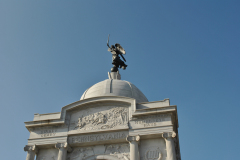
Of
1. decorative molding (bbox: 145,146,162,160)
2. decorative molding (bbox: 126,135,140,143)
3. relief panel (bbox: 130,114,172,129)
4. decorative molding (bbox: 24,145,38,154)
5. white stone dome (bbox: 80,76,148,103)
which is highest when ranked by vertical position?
white stone dome (bbox: 80,76,148,103)

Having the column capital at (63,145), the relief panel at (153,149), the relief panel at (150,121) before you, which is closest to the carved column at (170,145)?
the relief panel at (153,149)

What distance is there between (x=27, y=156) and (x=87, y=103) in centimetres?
565

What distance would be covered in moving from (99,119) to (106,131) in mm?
1190

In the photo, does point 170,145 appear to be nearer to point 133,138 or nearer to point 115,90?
point 133,138

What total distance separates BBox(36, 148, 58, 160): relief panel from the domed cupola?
5.91m

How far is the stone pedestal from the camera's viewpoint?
22859 mm

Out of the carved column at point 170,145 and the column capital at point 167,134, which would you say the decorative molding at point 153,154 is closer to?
the carved column at point 170,145

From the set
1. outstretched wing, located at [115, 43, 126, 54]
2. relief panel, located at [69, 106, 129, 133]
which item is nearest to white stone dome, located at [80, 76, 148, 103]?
relief panel, located at [69, 106, 129, 133]

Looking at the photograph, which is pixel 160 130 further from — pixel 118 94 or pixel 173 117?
pixel 118 94

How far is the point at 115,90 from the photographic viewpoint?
27.1 m

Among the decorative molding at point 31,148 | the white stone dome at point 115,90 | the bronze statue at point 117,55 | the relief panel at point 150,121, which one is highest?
the bronze statue at point 117,55

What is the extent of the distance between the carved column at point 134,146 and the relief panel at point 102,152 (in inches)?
24.3

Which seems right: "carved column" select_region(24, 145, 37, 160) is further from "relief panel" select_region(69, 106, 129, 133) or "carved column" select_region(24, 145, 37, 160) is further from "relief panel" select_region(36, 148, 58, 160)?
"relief panel" select_region(69, 106, 129, 133)

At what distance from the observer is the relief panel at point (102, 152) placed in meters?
22.7
